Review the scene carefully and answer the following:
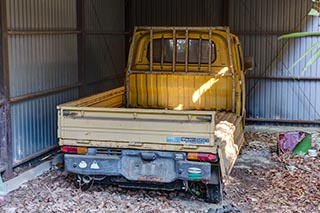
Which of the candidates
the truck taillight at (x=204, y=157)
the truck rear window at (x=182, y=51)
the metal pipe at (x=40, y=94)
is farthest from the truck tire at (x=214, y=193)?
the metal pipe at (x=40, y=94)

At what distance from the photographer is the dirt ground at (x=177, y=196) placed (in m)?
5.61

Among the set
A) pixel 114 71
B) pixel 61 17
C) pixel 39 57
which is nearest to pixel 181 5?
pixel 114 71

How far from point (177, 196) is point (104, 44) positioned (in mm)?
5352

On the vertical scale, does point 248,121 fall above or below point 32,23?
below

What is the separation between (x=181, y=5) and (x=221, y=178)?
23.9 ft

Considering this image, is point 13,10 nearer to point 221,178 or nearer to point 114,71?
point 221,178

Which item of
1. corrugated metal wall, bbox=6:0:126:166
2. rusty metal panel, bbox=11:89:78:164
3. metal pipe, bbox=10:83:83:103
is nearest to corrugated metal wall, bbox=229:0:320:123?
corrugated metal wall, bbox=6:0:126:166

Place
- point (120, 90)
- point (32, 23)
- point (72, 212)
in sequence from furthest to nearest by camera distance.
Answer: point (120, 90), point (32, 23), point (72, 212)

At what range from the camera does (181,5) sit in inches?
465

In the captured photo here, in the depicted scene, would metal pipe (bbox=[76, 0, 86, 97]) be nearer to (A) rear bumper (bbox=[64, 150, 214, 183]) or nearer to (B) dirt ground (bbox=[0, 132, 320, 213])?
(B) dirt ground (bbox=[0, 132, 320, 213])

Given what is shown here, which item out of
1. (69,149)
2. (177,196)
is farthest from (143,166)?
(69,149)

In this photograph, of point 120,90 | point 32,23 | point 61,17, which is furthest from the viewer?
point 61,17

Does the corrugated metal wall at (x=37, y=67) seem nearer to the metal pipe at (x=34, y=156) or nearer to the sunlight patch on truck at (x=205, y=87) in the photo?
the metal pipe at (x=34, y=156)

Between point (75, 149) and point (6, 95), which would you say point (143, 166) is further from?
point (6, 95)
